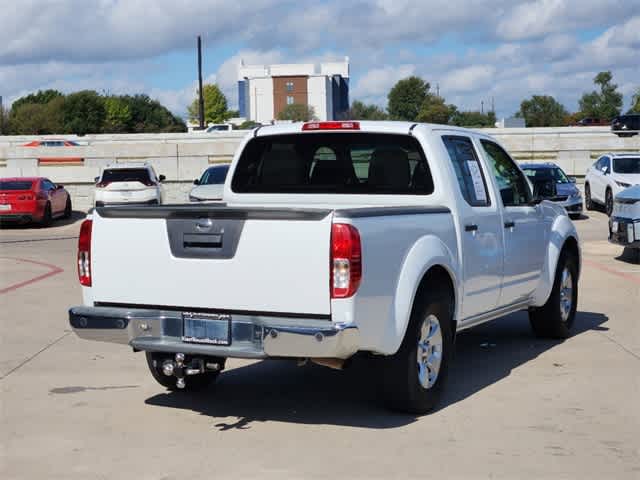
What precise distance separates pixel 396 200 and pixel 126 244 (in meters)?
2.13

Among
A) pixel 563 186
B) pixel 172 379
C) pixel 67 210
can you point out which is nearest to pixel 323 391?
pixel 172 379

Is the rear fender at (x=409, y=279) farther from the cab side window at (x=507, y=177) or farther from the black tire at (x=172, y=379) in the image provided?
the black tire at (x=172, y=379)

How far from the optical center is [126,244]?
701 centimetres

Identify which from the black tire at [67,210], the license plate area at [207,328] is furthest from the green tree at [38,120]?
the license plate area at [207,328]

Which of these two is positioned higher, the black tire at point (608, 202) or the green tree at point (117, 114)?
the green tree at point (117, 114)

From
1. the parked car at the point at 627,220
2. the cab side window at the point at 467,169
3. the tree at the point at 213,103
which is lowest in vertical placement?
the parked car at the point at 627,220

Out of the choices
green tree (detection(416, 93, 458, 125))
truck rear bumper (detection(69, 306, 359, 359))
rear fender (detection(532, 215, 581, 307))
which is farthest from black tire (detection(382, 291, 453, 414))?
green tree (detection(416, 93, 458, 125))

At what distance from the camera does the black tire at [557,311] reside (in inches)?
401

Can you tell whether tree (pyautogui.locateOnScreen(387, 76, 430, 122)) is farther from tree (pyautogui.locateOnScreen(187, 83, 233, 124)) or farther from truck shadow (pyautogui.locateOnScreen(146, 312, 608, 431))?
truck shadow (pyautogui.locateOnScreen(146, 312, 608, 431))

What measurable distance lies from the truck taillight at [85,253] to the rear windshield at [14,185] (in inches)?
923

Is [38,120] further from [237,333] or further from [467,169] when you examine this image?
[237,333]

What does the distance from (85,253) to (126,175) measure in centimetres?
2366

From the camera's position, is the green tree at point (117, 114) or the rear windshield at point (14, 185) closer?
the rear windshield at point (14, 185)

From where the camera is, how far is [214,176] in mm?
27688
